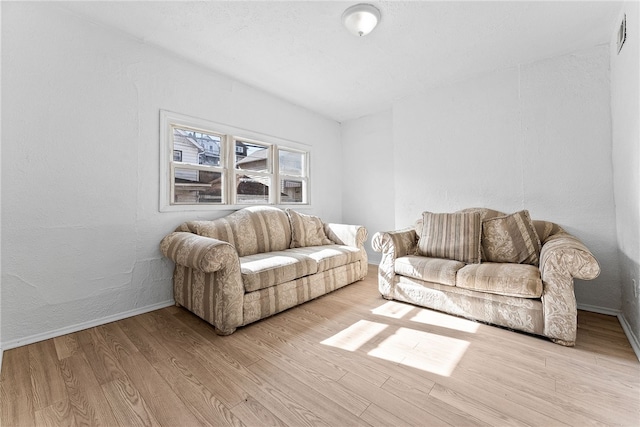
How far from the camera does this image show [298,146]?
12.7 feet

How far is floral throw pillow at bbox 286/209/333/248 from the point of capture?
3189 millimetres

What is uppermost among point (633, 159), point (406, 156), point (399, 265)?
point (406, 156)

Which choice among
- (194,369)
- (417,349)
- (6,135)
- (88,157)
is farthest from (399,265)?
(6,135)

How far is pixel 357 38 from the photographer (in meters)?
2.34

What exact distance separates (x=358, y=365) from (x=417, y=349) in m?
0.45

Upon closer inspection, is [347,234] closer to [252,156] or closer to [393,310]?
[393,310]

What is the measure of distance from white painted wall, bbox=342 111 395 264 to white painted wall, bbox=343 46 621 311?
0.34 meters

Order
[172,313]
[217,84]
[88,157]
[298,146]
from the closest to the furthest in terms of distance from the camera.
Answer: [88,157] → [172,313] → [217,84] → [298,146]

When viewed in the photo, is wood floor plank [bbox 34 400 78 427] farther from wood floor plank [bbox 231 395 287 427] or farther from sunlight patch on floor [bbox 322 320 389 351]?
sunlight patch on floor [bbox 322 320 389 351]

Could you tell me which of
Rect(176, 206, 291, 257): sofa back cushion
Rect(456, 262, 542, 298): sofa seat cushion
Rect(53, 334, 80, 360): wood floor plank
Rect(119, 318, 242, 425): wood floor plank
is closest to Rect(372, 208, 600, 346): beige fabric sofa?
Rect(456, 262, 542, 298): sofa seat cushion

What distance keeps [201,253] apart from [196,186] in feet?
3.98

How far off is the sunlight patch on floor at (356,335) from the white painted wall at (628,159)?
163 centimetres

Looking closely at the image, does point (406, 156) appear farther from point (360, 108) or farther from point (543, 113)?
point (543, 113)

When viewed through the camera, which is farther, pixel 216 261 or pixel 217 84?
pixel 217 84
